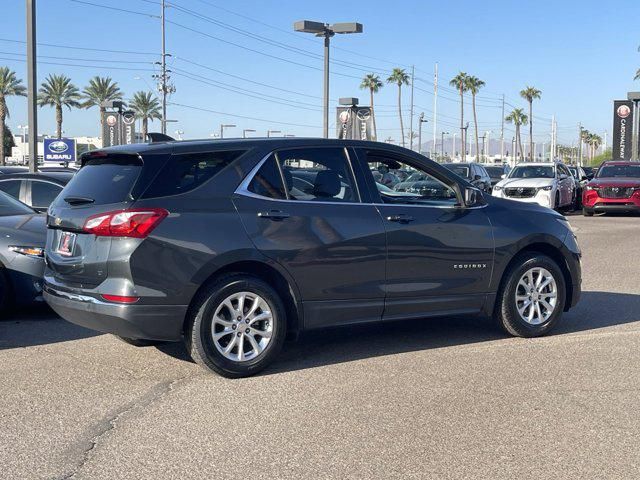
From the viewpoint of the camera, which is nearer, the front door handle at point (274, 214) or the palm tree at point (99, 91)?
the front door handle at point (274, 214)

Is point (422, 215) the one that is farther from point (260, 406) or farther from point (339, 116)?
point (339, 116)

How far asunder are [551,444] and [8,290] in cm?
582

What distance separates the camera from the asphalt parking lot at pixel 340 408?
4363 mm

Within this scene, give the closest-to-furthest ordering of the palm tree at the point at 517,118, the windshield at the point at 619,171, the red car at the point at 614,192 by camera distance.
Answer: the red car at the point at 614,192 → the windshield at the point at 619,171 → the palm tree at the point at 517,118

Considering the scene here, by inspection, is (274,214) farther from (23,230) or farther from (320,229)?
(23,230)

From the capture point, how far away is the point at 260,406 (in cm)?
536

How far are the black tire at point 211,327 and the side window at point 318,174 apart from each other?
79cm

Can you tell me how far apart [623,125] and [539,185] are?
1811 centimetres

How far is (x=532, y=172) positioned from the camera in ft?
84.3

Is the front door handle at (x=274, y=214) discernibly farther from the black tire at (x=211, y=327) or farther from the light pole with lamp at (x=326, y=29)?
the light pole with lamp at (x=326, y=29)

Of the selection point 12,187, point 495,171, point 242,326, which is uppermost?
point 495,171

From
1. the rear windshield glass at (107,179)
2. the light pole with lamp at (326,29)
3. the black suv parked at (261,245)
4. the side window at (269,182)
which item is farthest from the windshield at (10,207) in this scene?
the light pole with lamp at (326,29)

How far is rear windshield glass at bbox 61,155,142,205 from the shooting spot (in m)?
5.83

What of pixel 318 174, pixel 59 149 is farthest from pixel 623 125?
pixel 318 174
